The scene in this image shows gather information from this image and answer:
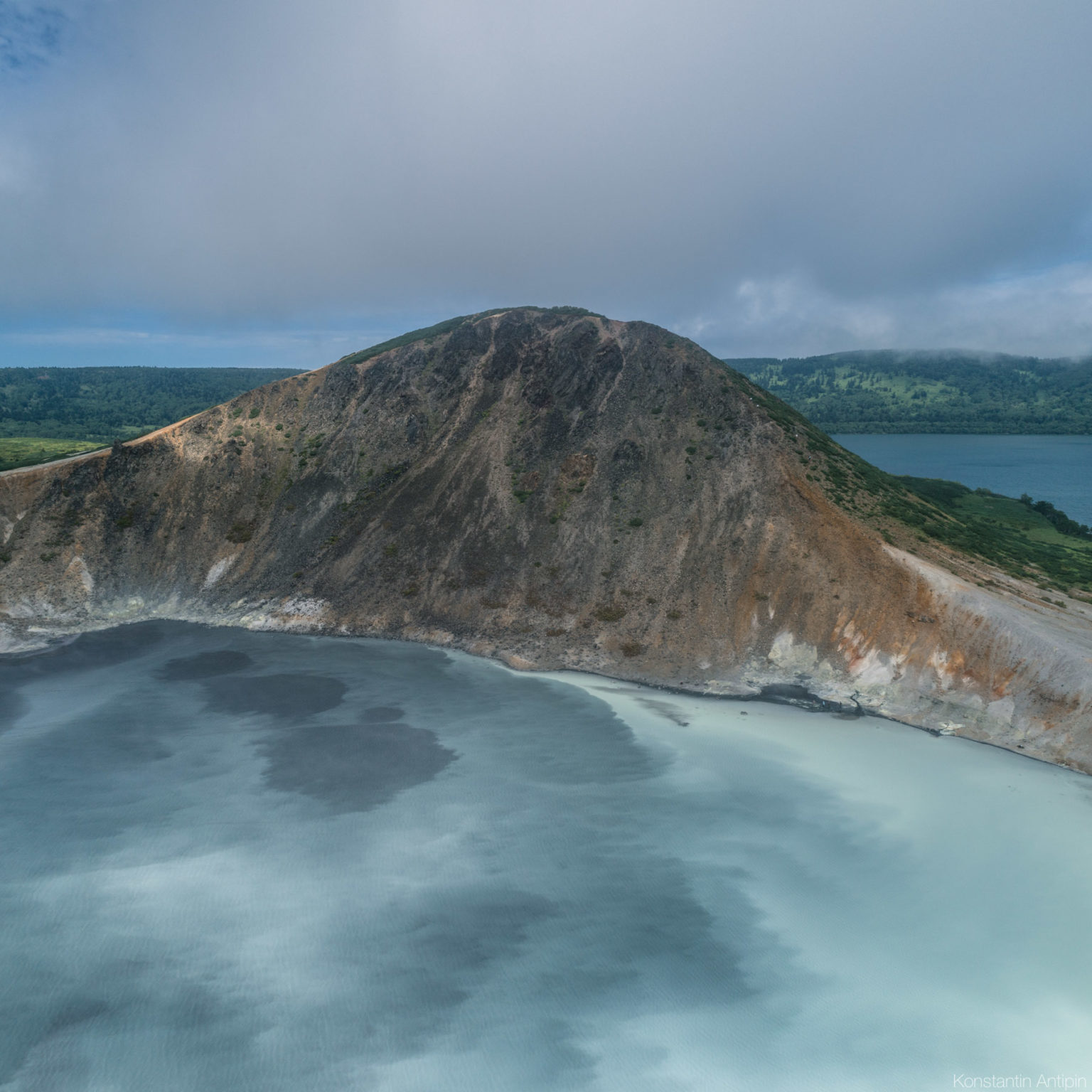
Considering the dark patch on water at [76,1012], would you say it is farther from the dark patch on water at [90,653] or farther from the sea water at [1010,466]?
the sea water at [1010,466]

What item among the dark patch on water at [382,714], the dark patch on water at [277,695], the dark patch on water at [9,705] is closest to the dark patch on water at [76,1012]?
the dark patch on water at [277,695]

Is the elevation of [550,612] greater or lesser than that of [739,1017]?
greater

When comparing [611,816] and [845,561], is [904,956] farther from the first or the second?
[845,561]

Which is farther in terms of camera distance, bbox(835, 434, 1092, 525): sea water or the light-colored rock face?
bbox(835, 434, 1092, 525): sea water

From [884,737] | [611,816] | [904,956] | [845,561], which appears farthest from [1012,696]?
[611,816]

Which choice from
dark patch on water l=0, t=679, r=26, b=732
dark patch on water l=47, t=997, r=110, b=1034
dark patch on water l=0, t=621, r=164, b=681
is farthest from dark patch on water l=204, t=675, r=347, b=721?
dark patch on water l=47, t=997, r=110, b=1034

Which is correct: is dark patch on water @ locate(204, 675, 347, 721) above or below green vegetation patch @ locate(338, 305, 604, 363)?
below

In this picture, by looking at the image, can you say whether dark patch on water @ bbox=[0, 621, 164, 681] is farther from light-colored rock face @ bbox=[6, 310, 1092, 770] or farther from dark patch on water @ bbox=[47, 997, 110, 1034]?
dark patch on water @ bbox=[47, 997, 110, 1034]
